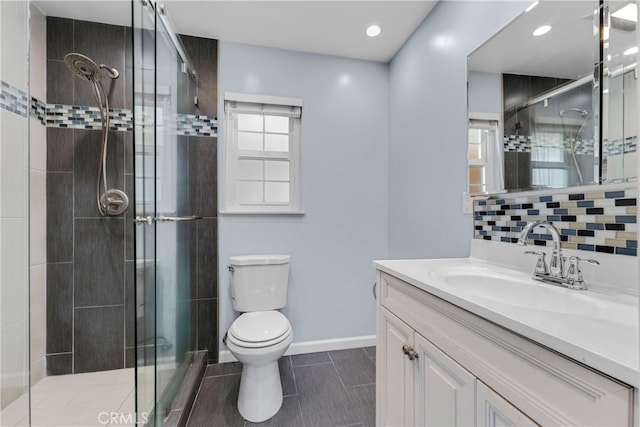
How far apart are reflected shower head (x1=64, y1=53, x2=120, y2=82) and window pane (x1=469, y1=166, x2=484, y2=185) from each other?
2253mm

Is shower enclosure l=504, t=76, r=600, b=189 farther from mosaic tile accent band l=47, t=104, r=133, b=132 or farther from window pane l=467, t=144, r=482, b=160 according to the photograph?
mosaic tile accent band l=47, t=104, r=133, b=132

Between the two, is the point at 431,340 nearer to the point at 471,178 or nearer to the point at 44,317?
the point at 471,178

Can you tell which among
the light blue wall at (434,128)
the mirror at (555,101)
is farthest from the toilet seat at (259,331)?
the mirror at (555,101)

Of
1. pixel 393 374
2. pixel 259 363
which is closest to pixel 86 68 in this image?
pixel 259 363

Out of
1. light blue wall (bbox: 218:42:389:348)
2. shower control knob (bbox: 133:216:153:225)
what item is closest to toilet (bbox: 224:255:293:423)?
light blue wall (bbox: 218:42:389:348)

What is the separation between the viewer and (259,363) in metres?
1.47

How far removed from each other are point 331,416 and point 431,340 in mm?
996

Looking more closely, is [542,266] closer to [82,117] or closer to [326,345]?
[326,345]

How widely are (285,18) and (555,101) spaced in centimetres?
161

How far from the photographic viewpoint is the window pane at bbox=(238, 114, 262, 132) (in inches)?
84.0

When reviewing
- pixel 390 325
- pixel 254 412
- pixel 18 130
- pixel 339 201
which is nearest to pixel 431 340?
pixel 390 325

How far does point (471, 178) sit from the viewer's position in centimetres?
140

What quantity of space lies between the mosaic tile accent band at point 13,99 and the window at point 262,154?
1.09m

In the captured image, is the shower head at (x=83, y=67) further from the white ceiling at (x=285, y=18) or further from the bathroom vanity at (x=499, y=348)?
the bathroom vanity at (x=499, y=348)
